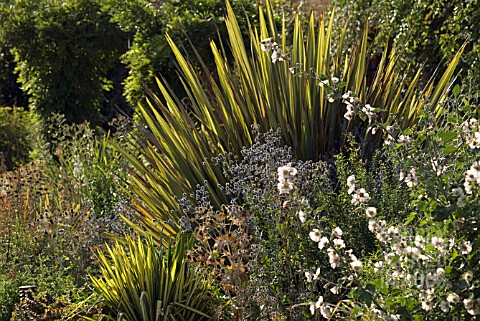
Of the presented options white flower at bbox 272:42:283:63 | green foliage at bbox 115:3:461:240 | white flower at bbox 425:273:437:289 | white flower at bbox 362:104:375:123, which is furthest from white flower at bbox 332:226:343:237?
green foliage at bbox 115:3:461:240

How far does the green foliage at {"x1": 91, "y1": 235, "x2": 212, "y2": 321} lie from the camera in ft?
14.1

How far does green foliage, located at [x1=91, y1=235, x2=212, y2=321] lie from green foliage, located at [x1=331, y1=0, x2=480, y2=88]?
360 centimetres

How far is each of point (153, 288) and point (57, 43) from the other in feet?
24.2

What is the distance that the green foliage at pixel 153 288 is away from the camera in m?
4.29

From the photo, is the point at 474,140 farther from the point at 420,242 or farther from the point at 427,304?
the point at 427,304

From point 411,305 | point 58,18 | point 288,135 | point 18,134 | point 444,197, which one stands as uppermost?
point 444,197

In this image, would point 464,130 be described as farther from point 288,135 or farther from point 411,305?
point 288,135

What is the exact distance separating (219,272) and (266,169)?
0.61 meters

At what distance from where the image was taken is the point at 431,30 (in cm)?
796

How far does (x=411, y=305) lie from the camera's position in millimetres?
3100

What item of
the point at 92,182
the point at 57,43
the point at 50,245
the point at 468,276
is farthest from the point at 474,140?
the point at 57,43

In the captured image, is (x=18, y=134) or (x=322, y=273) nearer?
(x=322, y=273)

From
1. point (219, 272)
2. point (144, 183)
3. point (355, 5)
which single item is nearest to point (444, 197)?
point (219, 272)

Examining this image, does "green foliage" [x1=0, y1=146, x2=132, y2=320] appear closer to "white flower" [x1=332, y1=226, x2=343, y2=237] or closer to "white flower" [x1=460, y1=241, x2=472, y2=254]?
"white flower" [x1=332, y1=226, x2=343, y2=237]
